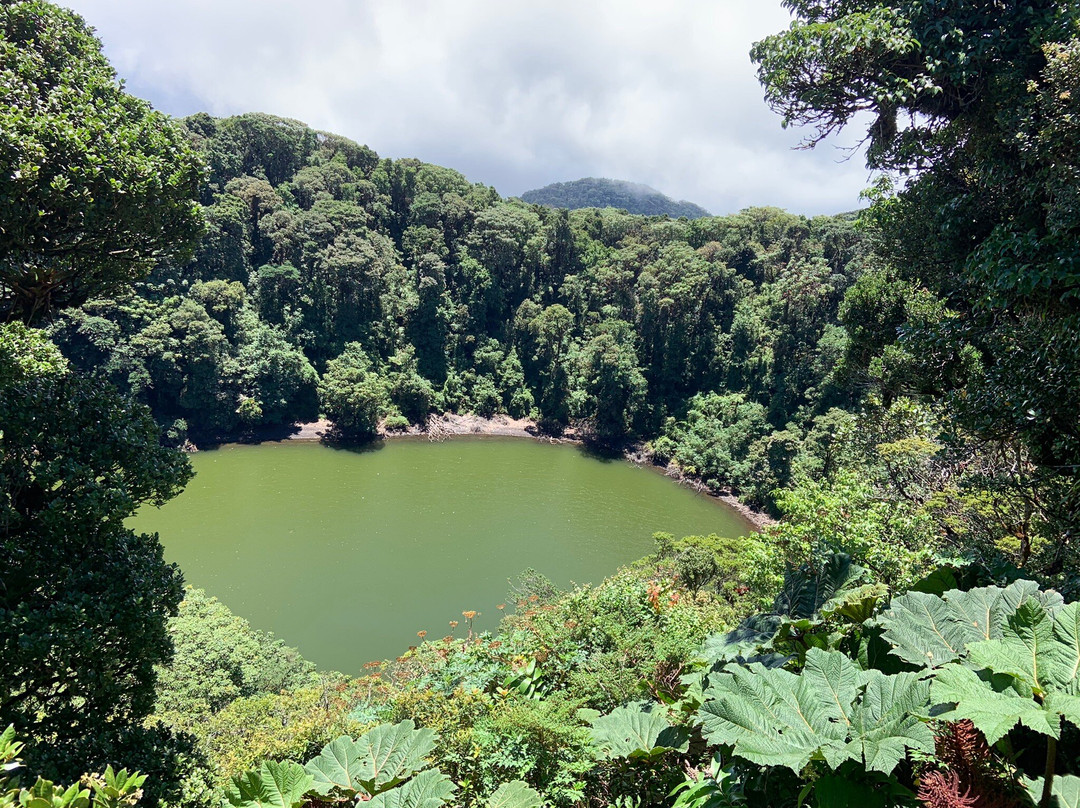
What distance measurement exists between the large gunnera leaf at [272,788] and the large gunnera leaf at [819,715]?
1.74 meters

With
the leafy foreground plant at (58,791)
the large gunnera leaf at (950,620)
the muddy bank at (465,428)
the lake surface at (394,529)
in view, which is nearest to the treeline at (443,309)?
the muddy bank at (465,428)

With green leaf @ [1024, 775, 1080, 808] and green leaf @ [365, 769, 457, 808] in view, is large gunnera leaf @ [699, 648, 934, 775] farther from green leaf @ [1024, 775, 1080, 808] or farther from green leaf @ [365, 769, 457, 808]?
green leaf @ [365, 769, 457, 808]

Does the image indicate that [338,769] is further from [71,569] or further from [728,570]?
[728,570]

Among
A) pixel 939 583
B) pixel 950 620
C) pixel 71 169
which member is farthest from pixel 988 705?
pixel 71 169

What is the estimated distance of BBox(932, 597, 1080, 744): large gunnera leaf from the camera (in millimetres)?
1308

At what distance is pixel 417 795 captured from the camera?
203 cm

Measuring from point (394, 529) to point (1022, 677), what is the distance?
17722 millimetres

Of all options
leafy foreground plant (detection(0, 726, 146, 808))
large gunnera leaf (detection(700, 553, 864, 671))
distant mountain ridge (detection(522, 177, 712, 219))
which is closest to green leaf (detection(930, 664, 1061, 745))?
large gunnera leaf (detection(700, 553, 864, 671))

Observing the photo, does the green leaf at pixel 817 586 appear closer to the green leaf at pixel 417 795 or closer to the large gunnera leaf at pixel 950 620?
the large gunnera leaf at pixel 950 620

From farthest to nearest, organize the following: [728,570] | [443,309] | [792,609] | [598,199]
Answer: [598,199] → [443,309] → [728,570] → [792,609]

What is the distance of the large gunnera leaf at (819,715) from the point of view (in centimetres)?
146

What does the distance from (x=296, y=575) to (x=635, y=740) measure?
14.3 meters

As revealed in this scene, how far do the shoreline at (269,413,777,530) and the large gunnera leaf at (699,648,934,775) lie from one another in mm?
20542

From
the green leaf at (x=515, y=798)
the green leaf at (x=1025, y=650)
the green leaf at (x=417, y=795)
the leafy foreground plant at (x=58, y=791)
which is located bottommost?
the green leaf at (x=515, y=798)
